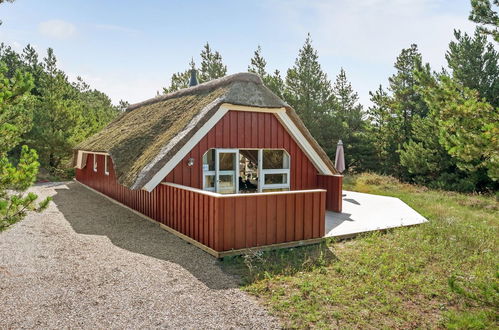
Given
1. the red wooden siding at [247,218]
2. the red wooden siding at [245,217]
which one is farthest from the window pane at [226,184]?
the red wooden siding at [247,218]

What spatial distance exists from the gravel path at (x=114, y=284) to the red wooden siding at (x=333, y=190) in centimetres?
526

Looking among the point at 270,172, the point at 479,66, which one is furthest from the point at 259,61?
the point at 270,172

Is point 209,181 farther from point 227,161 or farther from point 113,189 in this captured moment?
point 113,189

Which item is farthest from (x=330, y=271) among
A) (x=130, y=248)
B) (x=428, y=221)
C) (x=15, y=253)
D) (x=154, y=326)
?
(x=15, y=253)

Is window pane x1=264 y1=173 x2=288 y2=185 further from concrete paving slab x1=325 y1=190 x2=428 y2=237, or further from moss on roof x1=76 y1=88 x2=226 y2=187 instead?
moss on roof x1=76 y1=88 x2=226 y2=187

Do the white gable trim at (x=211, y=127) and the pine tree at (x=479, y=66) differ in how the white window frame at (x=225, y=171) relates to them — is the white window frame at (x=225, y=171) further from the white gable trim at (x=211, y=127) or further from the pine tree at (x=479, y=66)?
the pine tree at (x=479, y=66)

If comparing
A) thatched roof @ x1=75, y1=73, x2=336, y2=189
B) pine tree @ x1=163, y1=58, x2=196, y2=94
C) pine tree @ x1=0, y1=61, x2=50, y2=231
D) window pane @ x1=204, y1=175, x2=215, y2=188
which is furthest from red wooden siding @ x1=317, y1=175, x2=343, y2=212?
pine tree @ x1=163, y1=58, x2=196, y2=94

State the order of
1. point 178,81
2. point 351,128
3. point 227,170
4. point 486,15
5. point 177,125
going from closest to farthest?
1. point 486,15
2. point 177,125
3. point 227,170
4. point 351,128
5. point 178,81

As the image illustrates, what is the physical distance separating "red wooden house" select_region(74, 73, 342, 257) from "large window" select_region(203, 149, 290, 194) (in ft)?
0.10

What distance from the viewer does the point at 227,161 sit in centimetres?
1001

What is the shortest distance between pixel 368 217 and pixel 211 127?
514cm

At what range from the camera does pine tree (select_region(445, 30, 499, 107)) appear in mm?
20516

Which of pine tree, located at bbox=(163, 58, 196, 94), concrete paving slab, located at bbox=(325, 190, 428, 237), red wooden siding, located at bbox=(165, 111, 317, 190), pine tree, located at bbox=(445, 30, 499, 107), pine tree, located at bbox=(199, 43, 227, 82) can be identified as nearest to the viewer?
concrete paving slab, located at bbox=(325, 190, 428, 237)

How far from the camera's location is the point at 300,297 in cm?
478
